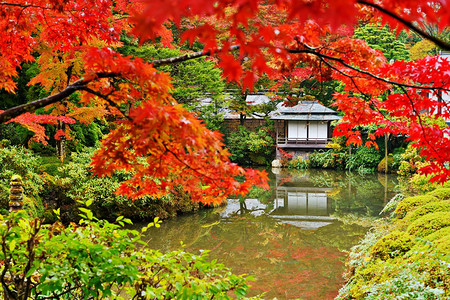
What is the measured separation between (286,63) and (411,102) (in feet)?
3.44

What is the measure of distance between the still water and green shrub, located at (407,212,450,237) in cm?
127

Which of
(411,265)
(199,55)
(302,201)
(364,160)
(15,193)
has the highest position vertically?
(199,55)

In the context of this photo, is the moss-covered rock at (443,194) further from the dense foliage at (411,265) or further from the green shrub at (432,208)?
the dense foliage at (411,265)

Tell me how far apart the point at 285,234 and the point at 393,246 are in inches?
135

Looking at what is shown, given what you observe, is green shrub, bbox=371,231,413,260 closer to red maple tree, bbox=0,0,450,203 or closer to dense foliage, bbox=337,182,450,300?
dense foliage, bbox=337,182,450,300

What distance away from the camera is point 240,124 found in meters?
20.2

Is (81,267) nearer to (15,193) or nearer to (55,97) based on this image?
(55,97)

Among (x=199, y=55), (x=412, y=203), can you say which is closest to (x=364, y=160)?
(x=412, y=203)

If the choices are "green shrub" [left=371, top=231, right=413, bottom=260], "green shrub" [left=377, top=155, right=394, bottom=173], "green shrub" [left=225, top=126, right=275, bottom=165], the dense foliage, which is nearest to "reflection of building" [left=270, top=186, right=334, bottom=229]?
the dense foliage

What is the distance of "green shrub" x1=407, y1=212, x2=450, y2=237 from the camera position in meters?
3.84

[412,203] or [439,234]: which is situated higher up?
[439,234]

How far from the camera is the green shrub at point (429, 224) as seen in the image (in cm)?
384

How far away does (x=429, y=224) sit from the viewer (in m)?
3.96

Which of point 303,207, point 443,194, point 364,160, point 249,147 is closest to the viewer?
point 443,194
